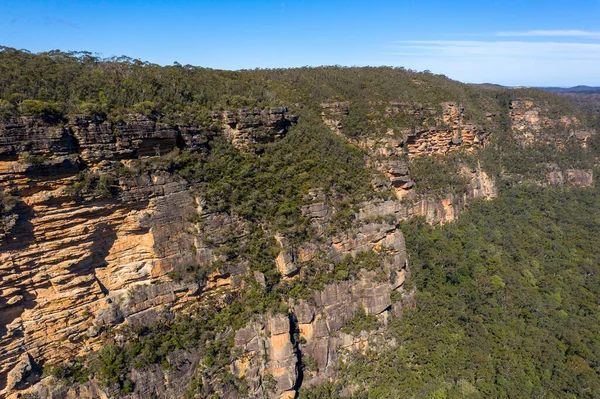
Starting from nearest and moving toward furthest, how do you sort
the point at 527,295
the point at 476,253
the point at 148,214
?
the point at 148,214 < the point at 527,295 < the point at 476,253

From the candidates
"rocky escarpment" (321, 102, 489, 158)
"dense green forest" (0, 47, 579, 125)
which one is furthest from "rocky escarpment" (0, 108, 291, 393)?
"rocky escarpment" (321, 102, 489, 158)

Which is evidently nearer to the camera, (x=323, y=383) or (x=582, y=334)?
(x=323, y=383)

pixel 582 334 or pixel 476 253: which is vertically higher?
pixel 476 253

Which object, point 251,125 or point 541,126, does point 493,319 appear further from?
point 541,126

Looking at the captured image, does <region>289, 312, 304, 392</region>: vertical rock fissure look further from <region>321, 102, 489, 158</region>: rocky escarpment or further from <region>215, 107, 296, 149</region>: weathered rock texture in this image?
<region>321, 102, 489, 158</region>: rocky escarpment

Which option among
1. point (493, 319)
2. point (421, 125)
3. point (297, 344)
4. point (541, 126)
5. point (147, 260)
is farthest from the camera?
point (541, 126)

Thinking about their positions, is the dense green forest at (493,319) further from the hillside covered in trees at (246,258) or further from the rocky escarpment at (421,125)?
the rocky escarpment at (421,125)

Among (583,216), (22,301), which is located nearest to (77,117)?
(22,301)

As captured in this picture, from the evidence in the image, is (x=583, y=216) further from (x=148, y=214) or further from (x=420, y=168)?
(x=148, y=214)

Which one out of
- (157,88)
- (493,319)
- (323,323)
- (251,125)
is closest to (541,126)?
(493,319)
